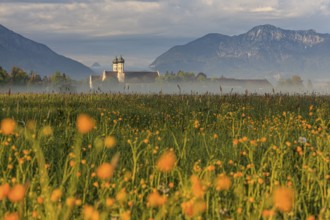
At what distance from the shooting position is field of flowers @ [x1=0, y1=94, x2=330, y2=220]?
3.72 metres

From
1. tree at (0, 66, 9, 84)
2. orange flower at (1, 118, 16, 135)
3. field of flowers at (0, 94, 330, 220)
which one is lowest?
field of flowers at (0, 94, 330, 220)

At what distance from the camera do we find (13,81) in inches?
4065

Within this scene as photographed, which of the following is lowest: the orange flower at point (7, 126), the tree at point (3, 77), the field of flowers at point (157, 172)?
the field of flowers at point (157, 172)

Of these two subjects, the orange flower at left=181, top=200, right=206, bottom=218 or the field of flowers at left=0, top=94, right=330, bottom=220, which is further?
the field of flowers at left=0, top=94, right=330, bottom=220

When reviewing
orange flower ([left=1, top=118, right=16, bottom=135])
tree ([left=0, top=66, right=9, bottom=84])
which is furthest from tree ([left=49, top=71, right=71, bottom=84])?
orange flower ([left=1, top=118, right=16, bottom=135])

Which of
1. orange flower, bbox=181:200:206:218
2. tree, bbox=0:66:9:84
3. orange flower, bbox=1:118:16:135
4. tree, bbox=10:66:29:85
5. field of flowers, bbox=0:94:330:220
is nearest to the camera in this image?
orange flower, bbox=181:200:206:218

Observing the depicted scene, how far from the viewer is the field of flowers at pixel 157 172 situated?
3.72 meters

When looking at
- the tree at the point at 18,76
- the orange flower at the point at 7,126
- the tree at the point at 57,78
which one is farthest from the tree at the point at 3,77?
the orange flower at the point at 7,126

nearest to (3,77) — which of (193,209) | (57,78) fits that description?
(57,78)

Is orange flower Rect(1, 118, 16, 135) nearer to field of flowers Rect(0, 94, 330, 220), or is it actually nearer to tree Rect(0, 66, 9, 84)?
field of flowers Rect(0, 94, 330, 220)

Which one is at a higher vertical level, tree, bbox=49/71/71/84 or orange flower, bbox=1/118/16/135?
tree, bbox=49/71/71/84

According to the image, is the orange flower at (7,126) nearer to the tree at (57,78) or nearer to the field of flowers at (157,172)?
the field of flowers at (157,172)

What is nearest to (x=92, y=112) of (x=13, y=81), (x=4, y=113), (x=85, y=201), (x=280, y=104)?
(x=4, y=113)

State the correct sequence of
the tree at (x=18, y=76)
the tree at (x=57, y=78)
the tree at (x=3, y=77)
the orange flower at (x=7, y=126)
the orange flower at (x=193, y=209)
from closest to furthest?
the orange flower at (x=193, y=209)
the orange flower at (x=7, y=126)
the tree at (x=3, y=77)
the tree at (x=18, y=76)
the tree at (x=57, y=78)
